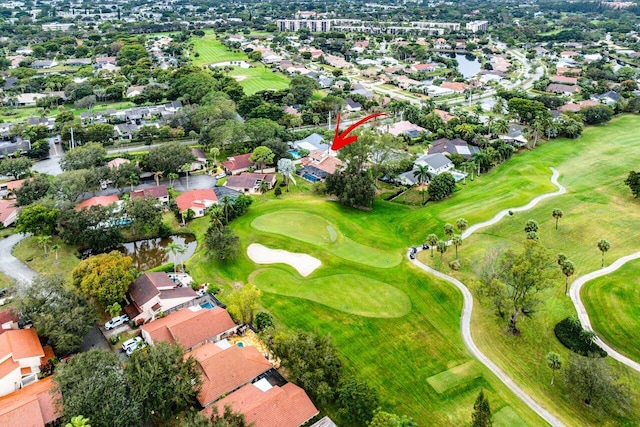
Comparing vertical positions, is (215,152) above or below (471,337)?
above

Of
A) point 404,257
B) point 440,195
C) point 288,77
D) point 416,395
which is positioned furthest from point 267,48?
point 416,395

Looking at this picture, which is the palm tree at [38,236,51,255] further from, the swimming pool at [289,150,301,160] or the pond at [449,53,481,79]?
the pond at [449,53,481,79]

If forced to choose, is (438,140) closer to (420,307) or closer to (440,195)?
(440,195)

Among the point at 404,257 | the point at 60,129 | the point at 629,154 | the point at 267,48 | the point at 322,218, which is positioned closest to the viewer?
the point at 404,257

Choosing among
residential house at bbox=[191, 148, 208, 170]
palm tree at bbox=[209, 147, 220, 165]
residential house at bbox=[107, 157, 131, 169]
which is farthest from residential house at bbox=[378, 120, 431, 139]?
residential house at bbox=[107, 157, 131, 169]

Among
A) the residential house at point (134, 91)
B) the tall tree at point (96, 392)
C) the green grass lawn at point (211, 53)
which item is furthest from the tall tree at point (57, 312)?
the green grass lawn at point (211, 53)

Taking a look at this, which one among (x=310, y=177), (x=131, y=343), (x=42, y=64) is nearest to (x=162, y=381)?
(x=131, y=343)

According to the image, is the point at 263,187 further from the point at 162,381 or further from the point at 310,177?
the point at 162,381
